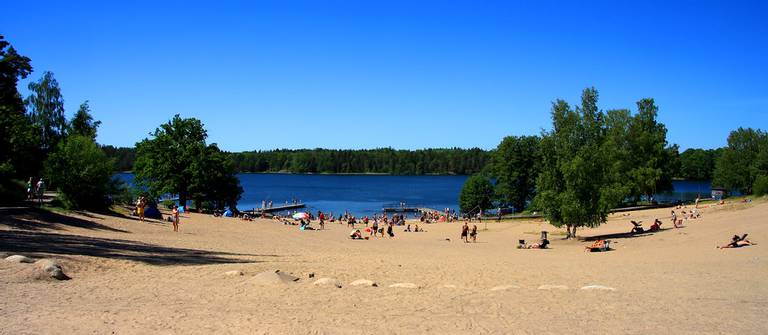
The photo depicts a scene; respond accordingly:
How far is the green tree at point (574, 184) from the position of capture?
33000 mm

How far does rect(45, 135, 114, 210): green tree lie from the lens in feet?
102

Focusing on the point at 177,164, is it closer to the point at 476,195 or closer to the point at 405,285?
the point at 476,195

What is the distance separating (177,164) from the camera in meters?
55.8

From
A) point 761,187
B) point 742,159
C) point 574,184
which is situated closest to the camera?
point 574,184

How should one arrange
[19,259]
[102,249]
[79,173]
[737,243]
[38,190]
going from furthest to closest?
[79,173] < [38,190] < [737,243] < [102,249] < [19,259]

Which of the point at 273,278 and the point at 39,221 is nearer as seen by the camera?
the point at 273,278

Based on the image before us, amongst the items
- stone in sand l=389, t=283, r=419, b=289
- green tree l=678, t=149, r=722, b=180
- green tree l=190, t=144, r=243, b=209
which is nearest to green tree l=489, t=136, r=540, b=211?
green tree l=190, t=144, r=243, b=209

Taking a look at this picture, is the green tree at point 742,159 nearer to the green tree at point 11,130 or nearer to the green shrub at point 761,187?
the green shrub at point 761,187

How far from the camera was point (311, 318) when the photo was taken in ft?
34.7

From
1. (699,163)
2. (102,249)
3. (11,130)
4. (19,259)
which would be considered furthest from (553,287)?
(699,163)

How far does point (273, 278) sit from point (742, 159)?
3360 inches

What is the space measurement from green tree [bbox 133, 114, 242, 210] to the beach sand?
30849 mm

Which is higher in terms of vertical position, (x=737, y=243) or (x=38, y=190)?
(x=38, y=190)

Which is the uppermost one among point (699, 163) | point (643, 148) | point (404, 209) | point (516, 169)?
point (699, 163)
